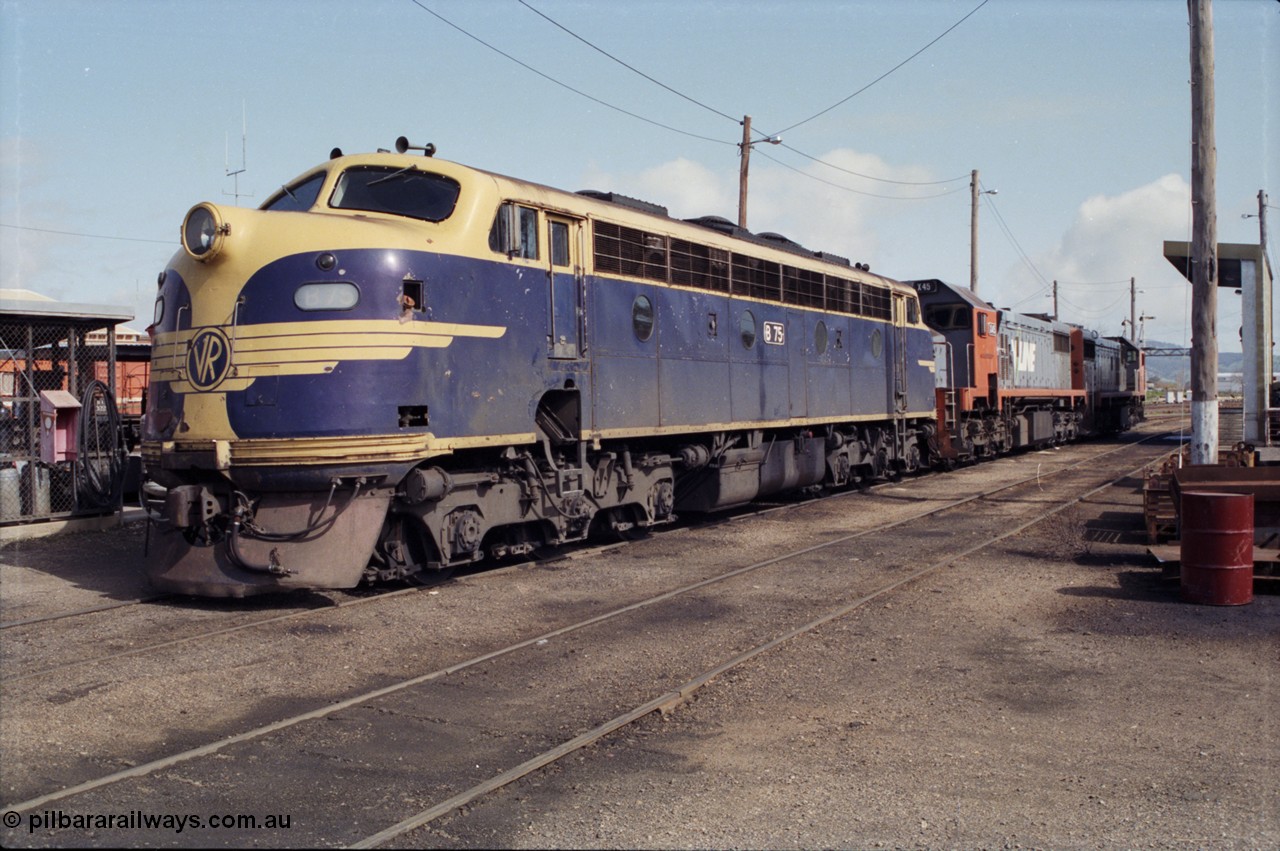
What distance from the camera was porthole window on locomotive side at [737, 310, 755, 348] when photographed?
47.7 ft

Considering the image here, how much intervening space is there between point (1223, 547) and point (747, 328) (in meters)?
7.04

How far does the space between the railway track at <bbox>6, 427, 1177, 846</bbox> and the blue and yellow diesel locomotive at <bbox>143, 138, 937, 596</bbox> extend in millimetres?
1310

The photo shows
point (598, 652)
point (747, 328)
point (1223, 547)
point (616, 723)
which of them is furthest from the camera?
point (747, 328)

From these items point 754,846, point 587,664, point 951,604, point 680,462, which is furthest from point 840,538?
point 754,846

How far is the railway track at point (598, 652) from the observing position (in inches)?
201

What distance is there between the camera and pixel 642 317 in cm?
1224

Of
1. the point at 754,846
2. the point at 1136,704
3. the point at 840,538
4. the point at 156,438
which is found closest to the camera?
the point at 754,846

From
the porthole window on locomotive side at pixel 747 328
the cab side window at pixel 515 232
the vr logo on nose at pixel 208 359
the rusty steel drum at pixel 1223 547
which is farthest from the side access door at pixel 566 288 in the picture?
the rusty steel drum at pixel 1223 547

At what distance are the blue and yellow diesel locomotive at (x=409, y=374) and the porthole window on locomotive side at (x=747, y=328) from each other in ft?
3.55

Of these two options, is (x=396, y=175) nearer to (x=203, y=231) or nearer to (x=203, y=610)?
(x=203, y=231)

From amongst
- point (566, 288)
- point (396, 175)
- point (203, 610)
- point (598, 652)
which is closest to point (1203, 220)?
point (566, 288)

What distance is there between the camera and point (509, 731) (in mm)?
6016

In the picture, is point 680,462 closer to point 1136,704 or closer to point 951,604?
point 951,604

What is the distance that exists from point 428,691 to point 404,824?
229 centimetres
